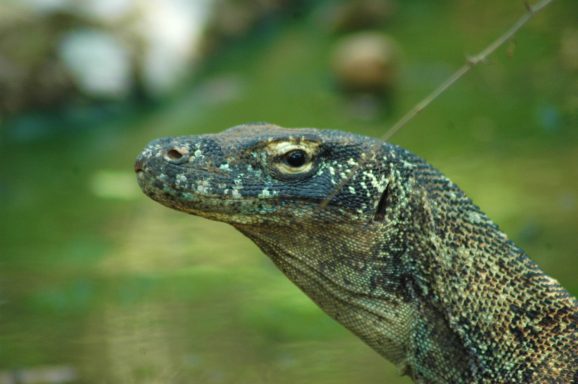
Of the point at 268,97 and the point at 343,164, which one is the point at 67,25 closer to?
the point at 268,97

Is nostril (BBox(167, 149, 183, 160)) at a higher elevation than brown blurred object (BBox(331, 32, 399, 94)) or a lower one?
lower

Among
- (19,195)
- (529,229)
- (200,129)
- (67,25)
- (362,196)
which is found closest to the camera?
(362,196)

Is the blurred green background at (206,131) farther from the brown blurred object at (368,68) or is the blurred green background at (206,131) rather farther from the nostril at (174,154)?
the nostril at (174,154)

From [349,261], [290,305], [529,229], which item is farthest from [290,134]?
[529,229]

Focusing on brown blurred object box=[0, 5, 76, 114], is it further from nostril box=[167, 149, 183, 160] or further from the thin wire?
the thin wire

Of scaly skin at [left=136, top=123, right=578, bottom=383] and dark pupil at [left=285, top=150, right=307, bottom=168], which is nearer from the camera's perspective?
scaly skin at [left=136, top=123, right=578, bottom=383]

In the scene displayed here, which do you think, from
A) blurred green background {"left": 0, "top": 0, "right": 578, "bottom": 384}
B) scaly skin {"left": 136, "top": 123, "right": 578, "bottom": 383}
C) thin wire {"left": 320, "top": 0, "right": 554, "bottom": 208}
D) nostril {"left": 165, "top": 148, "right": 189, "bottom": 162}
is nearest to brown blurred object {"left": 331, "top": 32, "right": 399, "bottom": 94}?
blurred green background {"left": 0, "top": 0, "right": 578, "bottom": 384}

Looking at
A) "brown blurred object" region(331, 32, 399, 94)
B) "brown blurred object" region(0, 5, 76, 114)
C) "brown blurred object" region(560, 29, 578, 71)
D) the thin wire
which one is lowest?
the thin wire

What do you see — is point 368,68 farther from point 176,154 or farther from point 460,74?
point 460,74
